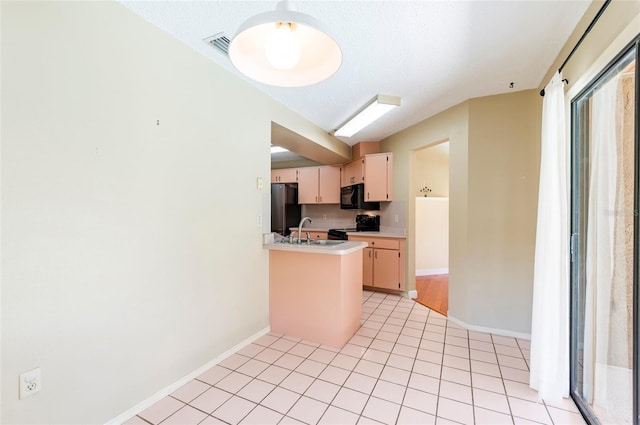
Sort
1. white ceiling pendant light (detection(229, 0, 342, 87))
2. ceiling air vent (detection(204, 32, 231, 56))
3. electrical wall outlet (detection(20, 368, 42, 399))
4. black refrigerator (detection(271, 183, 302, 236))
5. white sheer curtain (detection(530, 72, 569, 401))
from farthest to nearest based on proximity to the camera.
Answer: black refrigerator (detection(271, 183, 302, 236)), ceiling air vent (detection(204, 32, 231, 56)), white sheer curtain (detection(530, 72, 569, 401)), electrical wall outlet (detection(20, 368, 42, 399)), white ceiling pendant light (detection(229, 0, 342, 87))

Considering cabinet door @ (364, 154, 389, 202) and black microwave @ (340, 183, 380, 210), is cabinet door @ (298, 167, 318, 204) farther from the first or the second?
cabinet door @ (364, 154, 389, 202)

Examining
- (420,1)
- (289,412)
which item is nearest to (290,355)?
(289,412)

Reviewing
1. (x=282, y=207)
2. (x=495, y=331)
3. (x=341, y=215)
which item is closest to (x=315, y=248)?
(x=495, y=331)

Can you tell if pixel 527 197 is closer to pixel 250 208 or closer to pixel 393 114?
pixel 393 114

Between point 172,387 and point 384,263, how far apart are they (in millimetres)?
3037

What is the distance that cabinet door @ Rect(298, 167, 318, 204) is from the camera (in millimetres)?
5383

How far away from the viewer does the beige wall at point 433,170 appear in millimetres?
5465

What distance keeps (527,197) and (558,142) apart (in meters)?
1.06

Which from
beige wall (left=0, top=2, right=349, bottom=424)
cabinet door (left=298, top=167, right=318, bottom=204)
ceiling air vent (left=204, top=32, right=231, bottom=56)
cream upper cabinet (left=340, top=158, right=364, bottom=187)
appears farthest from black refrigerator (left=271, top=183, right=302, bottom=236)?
ceiling air vent (left=204, top=32, right=231, bottom=56)

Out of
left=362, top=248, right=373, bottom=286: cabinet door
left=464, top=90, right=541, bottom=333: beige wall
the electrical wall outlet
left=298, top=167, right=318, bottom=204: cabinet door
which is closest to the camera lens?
the electrical wall outlet

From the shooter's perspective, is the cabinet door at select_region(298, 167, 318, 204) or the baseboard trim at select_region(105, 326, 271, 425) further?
the cabinet door at select_region(298, 167, 318, 204)

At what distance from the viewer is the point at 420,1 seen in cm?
153

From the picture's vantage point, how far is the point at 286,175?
569cm

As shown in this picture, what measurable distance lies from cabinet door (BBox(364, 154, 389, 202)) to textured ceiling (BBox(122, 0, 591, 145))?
4.95 feet
